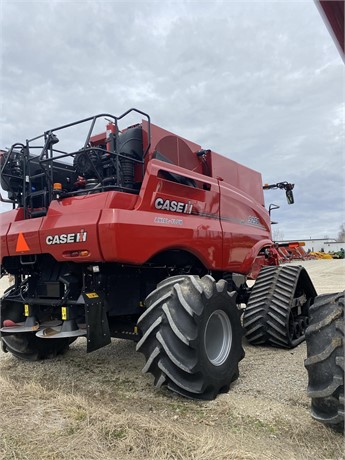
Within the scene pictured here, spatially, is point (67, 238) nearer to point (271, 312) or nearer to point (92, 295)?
point (92, 295)

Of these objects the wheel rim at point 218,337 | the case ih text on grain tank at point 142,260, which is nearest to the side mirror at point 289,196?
the case ih text on grain tank at point 142,260

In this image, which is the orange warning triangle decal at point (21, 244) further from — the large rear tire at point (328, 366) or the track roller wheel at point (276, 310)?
the large rear tire at point (328, 366)

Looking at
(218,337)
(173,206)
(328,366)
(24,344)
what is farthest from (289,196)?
(328,366)

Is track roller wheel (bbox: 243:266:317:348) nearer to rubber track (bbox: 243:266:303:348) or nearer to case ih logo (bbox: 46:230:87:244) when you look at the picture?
rubber track (bbox: 243:266:303:348)

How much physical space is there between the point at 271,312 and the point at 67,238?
311cm

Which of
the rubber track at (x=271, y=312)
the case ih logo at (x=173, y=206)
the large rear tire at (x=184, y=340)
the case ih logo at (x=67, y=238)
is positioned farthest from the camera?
the rubber track at (x=271, y=312)

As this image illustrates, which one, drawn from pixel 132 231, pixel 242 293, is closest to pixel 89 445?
pixel 132 231

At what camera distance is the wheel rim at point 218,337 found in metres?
4.32

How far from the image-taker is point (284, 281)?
610 cm

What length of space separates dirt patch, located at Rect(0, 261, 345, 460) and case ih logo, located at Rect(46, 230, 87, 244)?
157 centimetres

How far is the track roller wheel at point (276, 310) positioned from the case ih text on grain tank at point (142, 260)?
0.05 feet

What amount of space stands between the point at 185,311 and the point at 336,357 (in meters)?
1.50

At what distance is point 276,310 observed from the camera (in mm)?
5711

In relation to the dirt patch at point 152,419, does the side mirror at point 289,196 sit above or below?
above
